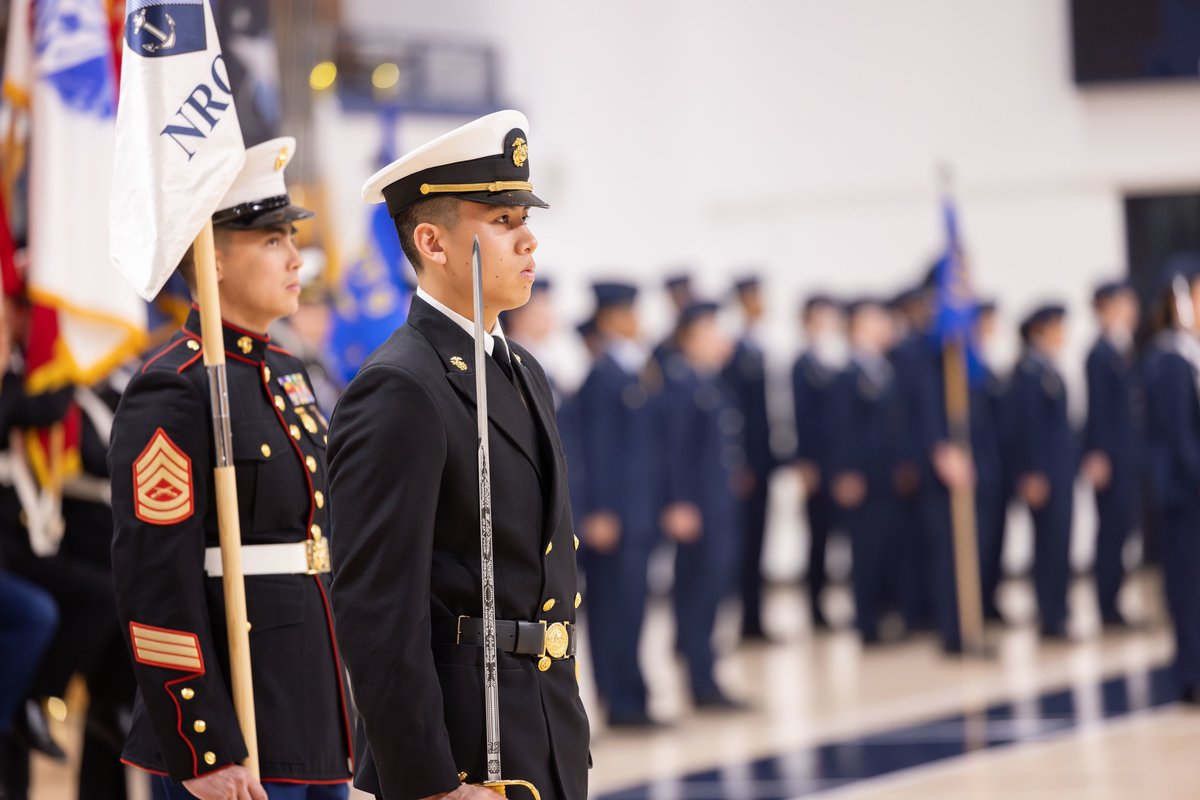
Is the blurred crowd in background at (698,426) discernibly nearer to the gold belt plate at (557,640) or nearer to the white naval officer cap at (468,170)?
the white naval officer cap at (468,170)

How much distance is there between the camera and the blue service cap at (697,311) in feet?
21.2

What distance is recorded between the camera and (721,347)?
658 centimetres

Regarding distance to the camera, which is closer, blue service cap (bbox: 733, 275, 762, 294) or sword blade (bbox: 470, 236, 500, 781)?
sword blade (bbox: 470, 236, 500, 781)

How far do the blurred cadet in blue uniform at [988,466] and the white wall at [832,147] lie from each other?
2.35 m

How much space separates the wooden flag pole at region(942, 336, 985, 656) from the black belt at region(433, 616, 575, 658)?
550cm

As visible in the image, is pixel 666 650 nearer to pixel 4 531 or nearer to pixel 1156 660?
pixel 1156 660

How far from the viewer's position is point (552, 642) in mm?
1981

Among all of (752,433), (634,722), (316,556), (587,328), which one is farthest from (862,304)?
(316,556)

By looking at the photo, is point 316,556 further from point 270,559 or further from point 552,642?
point 552,642

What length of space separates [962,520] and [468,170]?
225 inches

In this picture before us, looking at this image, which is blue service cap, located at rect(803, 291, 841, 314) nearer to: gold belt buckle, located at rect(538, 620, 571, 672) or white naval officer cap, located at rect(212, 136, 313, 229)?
white naval officer cap, located at rect(212, 136, 313, 229)

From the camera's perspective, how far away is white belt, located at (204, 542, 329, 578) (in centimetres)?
243

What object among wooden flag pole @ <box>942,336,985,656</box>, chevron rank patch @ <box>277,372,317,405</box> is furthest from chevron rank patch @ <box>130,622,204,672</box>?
wooden flag pole @ <box>942,336,985,656</box>

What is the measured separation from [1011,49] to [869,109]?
100 cm
